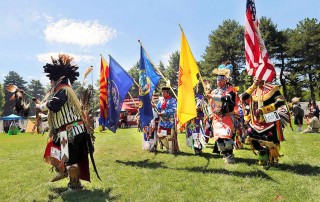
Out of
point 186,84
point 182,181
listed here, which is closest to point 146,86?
point 186,84

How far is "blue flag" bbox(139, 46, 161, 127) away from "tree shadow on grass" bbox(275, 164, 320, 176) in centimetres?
339

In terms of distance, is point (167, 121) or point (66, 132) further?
point (167, 121)

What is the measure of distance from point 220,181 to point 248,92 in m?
2.09

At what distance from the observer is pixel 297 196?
4.67 meters

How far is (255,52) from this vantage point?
6.70 m

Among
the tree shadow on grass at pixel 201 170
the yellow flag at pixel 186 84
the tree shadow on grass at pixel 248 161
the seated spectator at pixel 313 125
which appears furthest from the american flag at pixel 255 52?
the seated spectator at pixel 313 125

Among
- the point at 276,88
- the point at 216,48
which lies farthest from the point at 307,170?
the point at 216,48

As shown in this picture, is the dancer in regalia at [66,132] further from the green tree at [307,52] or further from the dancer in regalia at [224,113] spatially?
the green tree at [307,52]

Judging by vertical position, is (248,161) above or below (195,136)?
below

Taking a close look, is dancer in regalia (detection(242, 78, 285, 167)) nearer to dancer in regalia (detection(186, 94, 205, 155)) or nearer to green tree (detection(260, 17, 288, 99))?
dancer in regalia (detection(186, 94, 205, 155))

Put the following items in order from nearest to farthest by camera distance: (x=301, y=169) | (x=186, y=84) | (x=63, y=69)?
(x=63, y=69), (x=301, y=169), (x=186, y=84)

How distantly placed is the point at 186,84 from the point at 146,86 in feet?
4.94

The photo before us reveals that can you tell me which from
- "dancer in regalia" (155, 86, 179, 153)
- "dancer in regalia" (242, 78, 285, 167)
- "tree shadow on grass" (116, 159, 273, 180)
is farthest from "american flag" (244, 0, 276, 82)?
"dancer in regalia" (155, 86, 179, 153)

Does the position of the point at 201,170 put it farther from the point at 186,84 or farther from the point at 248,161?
the point at 186,84
